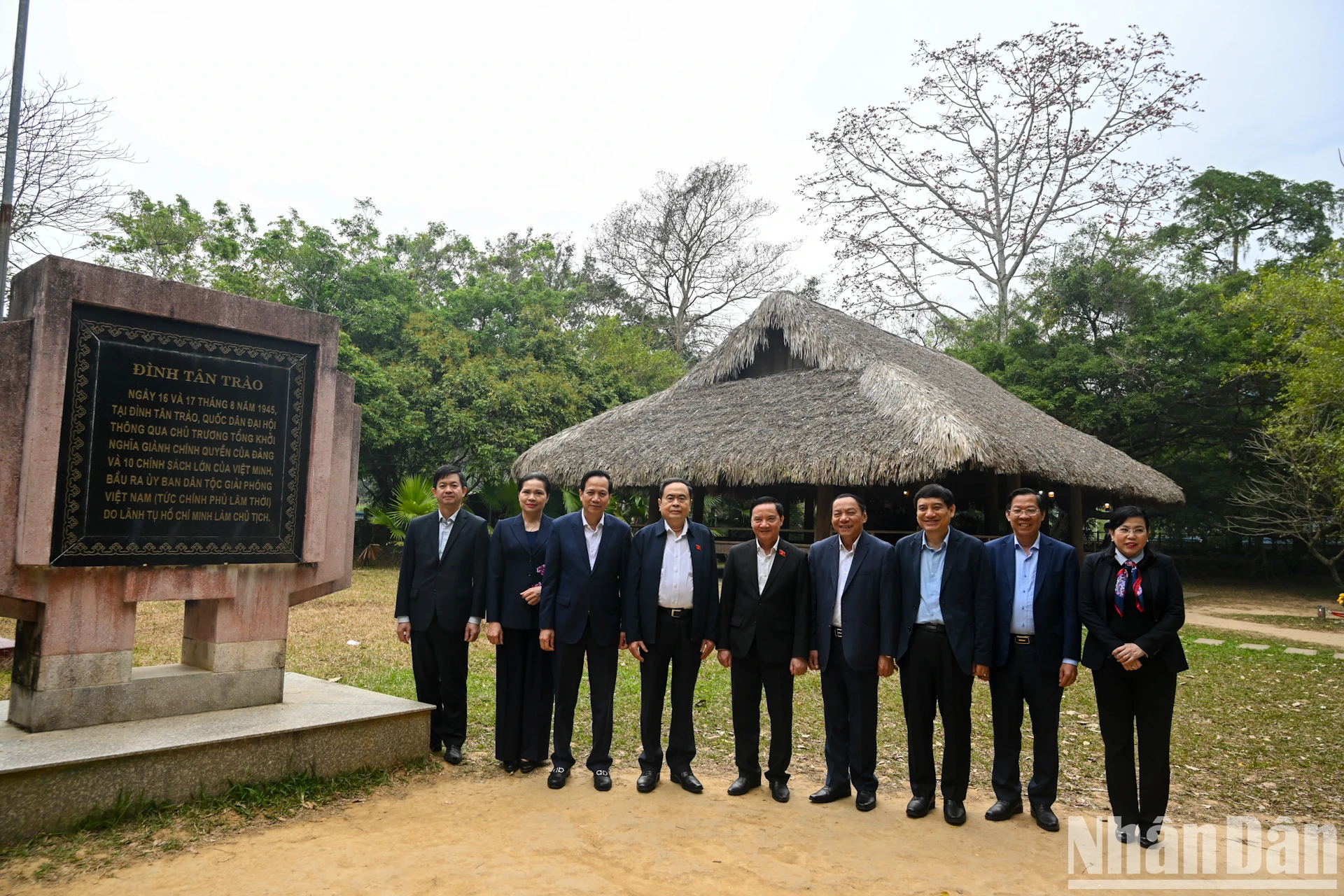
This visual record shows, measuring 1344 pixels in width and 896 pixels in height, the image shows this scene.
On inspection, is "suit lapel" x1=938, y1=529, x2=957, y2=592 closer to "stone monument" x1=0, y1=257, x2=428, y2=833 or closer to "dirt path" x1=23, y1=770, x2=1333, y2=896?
"dirt path" x1=23, y1=770, x2=1333, y2=896

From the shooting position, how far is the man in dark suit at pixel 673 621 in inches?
164

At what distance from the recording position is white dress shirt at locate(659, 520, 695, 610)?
13.8 ft

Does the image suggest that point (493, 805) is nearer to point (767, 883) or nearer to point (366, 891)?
point (366, 891)

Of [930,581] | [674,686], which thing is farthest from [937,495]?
[674,686]

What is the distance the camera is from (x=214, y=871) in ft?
9.89

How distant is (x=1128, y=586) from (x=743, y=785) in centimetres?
196

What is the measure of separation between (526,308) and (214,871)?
57.1 feet

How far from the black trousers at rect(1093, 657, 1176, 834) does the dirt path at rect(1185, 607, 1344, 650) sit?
8.18 m

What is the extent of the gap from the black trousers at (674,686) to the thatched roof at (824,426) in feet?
20.7

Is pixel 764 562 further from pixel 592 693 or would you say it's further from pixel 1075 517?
pixel 1075 517

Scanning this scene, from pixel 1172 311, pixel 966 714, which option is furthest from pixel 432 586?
pixel 1172 311

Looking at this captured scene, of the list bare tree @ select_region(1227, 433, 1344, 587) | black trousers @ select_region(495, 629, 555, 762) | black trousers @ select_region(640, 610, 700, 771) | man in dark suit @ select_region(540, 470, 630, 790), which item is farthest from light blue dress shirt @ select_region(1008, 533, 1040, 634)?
bare tree @ select_region(1227, 433, 1344, 587)

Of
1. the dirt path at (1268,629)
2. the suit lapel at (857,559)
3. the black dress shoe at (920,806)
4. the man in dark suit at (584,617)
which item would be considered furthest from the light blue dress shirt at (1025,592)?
the dirt path at (1268,629)

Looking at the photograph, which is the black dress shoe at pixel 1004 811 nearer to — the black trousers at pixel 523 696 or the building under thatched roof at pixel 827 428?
the black trousers at pixel 523 696
